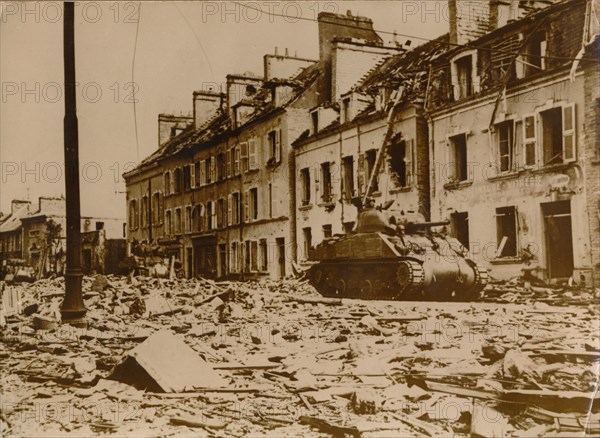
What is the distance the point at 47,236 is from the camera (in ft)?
17.0

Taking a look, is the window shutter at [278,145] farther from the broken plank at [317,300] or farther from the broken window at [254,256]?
the broken plank at [317,300]

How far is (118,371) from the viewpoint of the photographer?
441cm

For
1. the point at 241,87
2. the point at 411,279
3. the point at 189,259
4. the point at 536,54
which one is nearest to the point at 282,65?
the point at 241,87

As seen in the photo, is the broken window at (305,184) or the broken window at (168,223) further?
the broken window at (305,184)

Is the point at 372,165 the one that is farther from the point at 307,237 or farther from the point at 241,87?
the point at 241,87

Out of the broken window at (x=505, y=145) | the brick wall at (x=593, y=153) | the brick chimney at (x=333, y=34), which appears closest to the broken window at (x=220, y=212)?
the brick chimney at (x=333, y=34)

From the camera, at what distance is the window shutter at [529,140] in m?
4.54

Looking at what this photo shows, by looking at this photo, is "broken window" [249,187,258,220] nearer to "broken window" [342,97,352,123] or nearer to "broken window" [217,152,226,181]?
"broken window" [217,152,226,181]

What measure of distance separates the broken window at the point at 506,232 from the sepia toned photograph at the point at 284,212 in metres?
0.02

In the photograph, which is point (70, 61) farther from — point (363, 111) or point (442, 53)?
point (442, 53)

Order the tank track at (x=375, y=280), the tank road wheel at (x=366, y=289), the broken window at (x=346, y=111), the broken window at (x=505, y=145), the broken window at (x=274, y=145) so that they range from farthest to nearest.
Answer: the tank road wheel at (x=366, y=289)
the tank track at (x=375, y=280)
the broken window at (x=274, y=145)
the broken window at (x=346, y=111)
the broken window at (x=505, y=145)

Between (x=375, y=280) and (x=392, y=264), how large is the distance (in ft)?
1.19

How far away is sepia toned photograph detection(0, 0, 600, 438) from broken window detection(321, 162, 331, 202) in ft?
0.07

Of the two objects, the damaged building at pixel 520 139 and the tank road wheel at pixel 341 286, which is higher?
the damaged building at pixel 520 139
